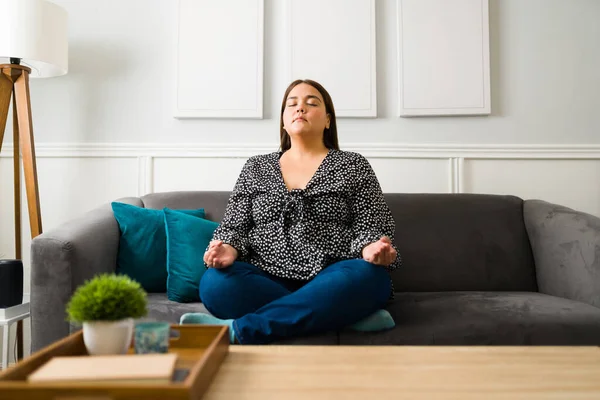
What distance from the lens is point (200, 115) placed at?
2.55 meters

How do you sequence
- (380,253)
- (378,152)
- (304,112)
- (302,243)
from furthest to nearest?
1. (378,152)
2. (304,112)
3. (302,243)
4. (380,253)

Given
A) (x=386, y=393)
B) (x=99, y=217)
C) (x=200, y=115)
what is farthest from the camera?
(x=200, y=115)

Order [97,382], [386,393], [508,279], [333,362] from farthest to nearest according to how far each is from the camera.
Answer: [508,279]
[333,362]
[386,393]
[97,382]

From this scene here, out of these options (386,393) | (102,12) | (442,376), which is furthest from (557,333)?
(102,12)

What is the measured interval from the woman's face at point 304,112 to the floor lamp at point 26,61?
1.09m

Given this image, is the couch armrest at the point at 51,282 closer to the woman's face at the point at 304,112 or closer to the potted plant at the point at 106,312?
the potted plant at the point at 106,312

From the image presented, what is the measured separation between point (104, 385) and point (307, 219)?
47.3 inches

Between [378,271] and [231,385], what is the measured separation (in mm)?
806

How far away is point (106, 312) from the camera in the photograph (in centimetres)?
84

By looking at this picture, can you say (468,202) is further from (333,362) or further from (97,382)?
(97,382)

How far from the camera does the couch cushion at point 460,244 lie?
2.08m

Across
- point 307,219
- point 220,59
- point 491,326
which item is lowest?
point 491,326

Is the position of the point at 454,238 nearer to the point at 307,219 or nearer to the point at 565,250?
the point at 565,250

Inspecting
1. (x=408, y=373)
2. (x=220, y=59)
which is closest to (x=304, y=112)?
(x=220, y=59)
